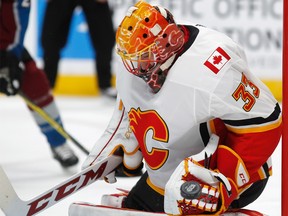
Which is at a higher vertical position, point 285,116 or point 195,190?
point 285,116

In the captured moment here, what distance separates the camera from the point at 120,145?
2.43 meters

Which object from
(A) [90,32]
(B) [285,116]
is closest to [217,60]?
(B) [285,116]

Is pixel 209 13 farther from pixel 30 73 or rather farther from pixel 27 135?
pixel 30 73

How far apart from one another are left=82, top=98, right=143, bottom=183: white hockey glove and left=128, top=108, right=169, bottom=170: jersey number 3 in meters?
0.12

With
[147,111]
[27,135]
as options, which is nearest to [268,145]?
[147,111]

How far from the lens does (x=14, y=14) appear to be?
10.5 ft

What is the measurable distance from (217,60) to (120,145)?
48cm

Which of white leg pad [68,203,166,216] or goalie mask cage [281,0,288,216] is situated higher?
goalie mask cage [281,0,288,216]

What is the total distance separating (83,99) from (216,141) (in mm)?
A: 3148

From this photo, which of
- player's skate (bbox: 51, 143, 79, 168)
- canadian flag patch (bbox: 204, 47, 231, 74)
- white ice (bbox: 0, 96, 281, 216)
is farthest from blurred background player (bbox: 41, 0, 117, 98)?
canadian flag patch (bbox: 204, 47, 231, 74)

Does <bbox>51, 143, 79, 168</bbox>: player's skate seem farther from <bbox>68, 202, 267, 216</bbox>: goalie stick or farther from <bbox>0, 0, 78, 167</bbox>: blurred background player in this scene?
<bbox>68, 202, 267, 216</bbox>: goalie stick

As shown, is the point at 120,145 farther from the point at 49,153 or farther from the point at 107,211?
the point at 49,153

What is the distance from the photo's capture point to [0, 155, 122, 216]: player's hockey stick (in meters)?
2.24

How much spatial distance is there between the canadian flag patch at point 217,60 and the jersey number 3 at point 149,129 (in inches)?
7.7
